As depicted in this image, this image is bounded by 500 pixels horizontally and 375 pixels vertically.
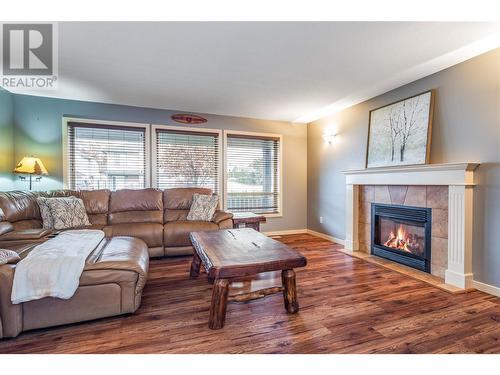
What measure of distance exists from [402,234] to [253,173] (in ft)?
9.15

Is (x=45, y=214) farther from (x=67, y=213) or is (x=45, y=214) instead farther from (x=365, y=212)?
(x=365, y=212)

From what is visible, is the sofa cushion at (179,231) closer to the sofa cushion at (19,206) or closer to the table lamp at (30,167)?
the sofa cushion at (19,206)

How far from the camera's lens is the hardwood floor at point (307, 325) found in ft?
5.22

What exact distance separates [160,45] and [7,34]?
1327 millimetres

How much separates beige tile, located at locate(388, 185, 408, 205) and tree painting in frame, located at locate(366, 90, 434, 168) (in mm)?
324

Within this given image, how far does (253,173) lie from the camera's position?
5.03 m

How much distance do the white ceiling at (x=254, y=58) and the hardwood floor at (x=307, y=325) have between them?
2362 mm

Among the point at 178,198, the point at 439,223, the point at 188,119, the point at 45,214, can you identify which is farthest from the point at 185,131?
the point at 439,223

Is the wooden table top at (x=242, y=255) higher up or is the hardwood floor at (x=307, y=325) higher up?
the wooden table top at (x=242, y=255)

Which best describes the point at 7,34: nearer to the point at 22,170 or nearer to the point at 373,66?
the point at 22,170

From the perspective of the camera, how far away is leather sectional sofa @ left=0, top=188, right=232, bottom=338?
68.6 inches

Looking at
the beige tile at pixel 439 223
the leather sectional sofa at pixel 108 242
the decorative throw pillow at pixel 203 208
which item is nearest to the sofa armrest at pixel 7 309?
the leather sectional sofa at pixel 108 242

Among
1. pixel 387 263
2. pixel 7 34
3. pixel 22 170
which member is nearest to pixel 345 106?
pixel 387 263

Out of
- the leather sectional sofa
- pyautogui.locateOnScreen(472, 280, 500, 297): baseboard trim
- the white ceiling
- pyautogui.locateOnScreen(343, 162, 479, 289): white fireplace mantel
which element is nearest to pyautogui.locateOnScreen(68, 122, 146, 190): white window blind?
the leather sectional sofa
